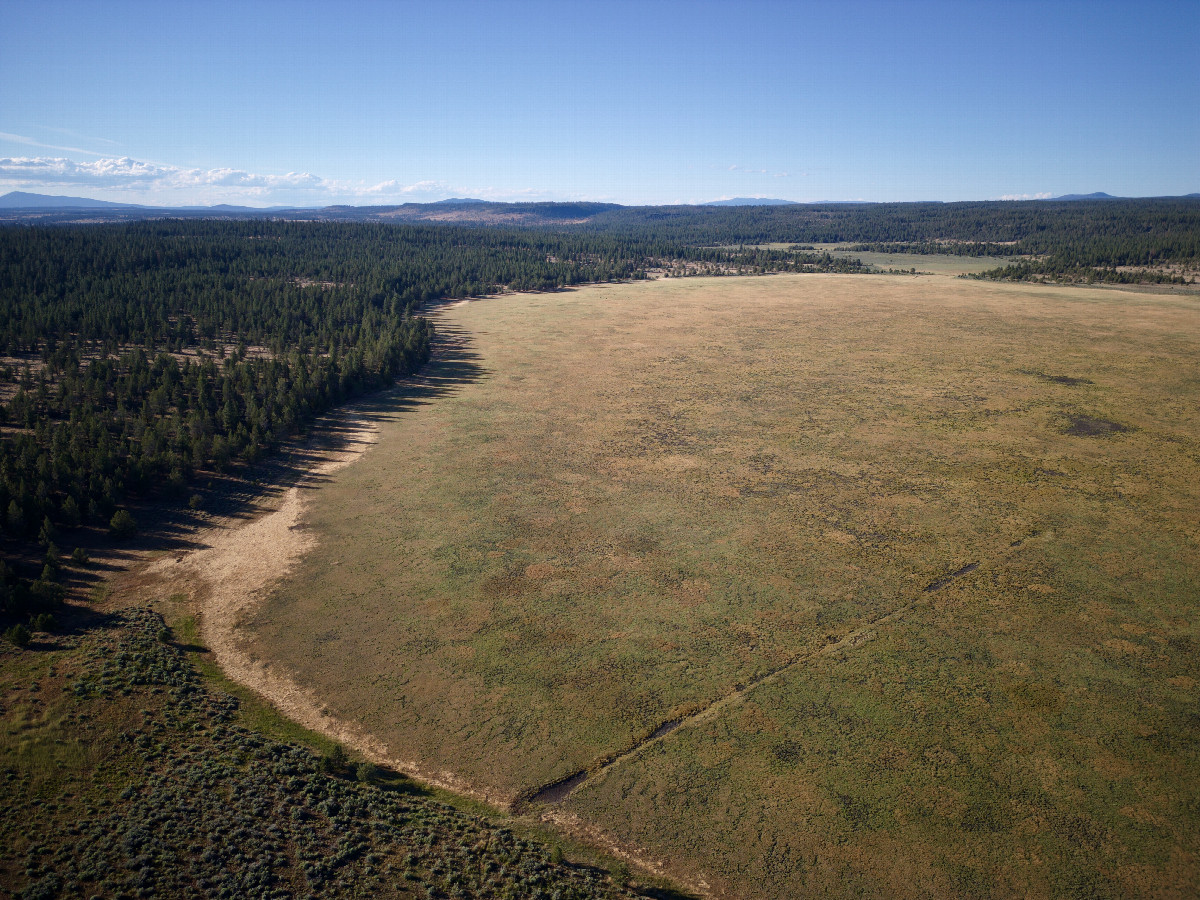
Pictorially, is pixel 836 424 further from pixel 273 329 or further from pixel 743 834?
pixel 273 329

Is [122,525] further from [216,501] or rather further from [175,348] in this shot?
[175,348]

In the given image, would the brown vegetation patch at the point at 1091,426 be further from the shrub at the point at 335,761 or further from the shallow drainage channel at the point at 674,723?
the shrub at the point at 335,761

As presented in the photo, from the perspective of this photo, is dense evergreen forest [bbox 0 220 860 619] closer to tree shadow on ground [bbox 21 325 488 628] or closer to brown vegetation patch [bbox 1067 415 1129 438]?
tree shadow on ground [bbox 21 325 488 628]

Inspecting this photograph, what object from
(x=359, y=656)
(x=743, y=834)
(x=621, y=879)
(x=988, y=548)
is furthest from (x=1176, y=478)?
(x=359, y=656)

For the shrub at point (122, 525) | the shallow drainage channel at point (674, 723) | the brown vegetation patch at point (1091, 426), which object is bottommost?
the shallow drainage channel at point (674, 723)

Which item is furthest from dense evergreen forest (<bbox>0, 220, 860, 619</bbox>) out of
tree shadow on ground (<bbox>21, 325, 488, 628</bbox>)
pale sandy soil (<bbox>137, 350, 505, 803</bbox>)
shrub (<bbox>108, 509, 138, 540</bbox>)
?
pale sandy soil (<bbox>137, 350, 505, 803</bbox>)

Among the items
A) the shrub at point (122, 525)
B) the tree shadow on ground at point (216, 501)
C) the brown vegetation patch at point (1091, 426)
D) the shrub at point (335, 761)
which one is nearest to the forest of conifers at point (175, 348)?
the shrub at point (122, 525)
